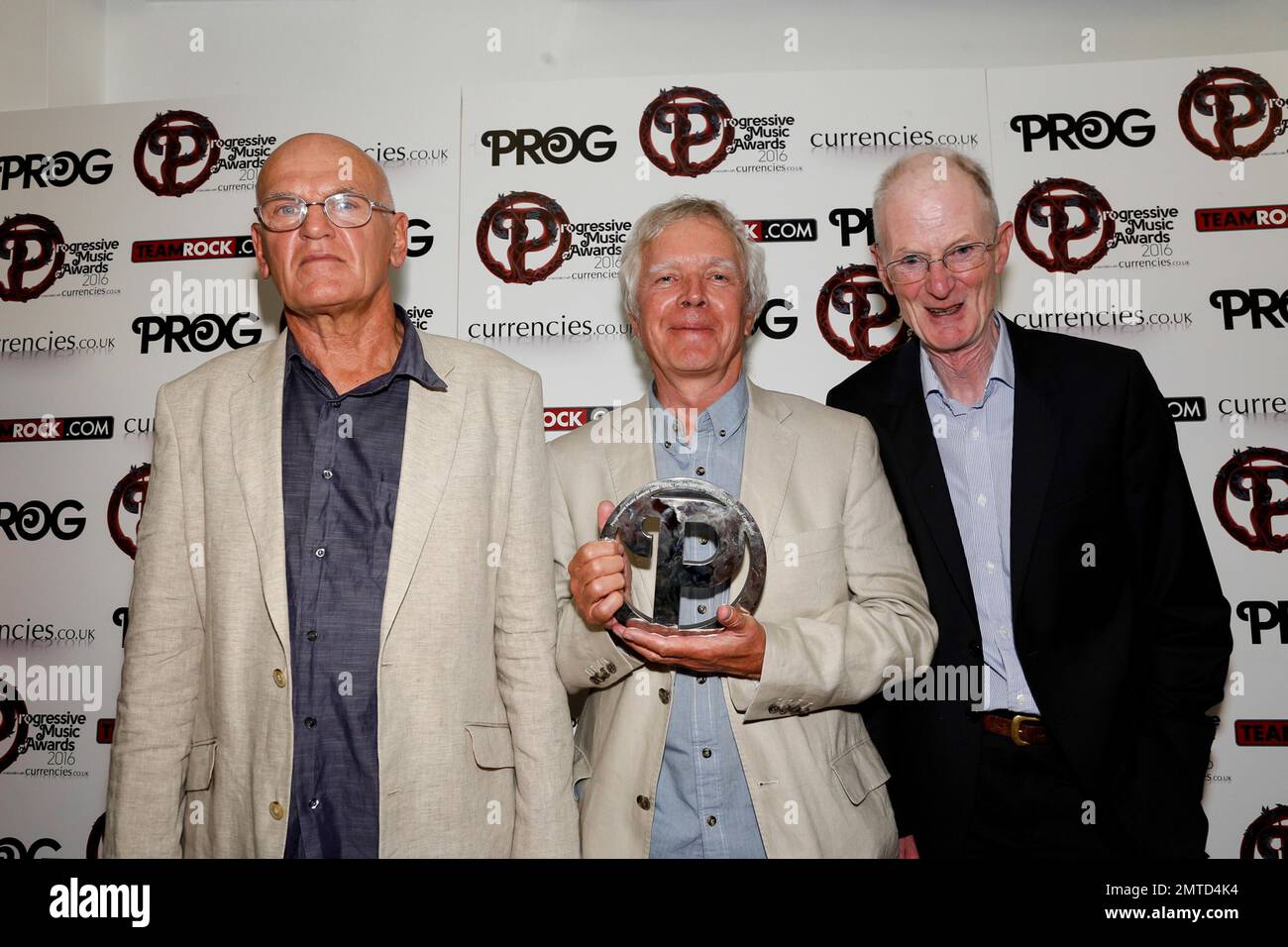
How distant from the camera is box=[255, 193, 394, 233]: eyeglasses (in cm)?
203

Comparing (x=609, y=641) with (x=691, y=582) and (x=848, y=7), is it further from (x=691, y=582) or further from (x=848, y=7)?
(x=848, y=7)

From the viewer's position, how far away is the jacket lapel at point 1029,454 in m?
2.18

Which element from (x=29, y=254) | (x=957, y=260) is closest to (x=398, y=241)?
(x=957, y=260)

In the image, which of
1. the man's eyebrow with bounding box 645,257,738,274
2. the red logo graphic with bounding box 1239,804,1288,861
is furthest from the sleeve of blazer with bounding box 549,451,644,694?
the red logo graphic with bounding box 1239,804,1288,861

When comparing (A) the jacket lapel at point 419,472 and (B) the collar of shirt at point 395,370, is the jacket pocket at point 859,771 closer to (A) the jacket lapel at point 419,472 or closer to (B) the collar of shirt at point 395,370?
(A) the jacket lapel at point 419,472

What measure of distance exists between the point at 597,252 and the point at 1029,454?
71.1 inches

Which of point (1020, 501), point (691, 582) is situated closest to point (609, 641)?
point (691, 582)

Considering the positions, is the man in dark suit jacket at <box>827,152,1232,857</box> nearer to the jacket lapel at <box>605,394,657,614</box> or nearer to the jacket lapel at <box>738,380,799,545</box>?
the jacket lapel at <box>738,380,799,545</box>

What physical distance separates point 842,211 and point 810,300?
35 centimetres

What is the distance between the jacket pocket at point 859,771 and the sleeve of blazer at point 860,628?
6.1 inches

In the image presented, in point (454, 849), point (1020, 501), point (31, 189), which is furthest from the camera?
point (31, 189)

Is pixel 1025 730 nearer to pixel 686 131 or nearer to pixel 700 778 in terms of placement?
pixel 700 778

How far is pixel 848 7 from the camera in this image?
4047 millimetres

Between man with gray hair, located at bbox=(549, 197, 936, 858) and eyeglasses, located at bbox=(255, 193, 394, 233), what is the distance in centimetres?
71
